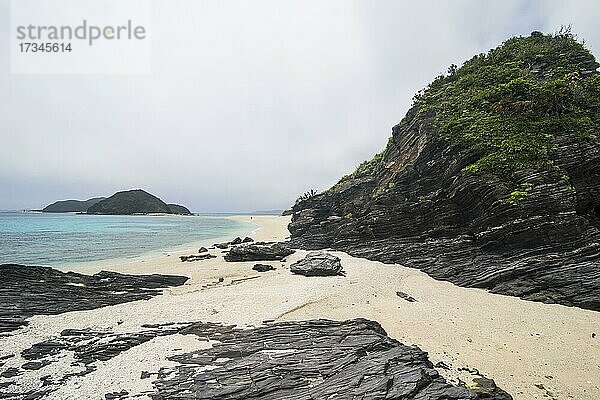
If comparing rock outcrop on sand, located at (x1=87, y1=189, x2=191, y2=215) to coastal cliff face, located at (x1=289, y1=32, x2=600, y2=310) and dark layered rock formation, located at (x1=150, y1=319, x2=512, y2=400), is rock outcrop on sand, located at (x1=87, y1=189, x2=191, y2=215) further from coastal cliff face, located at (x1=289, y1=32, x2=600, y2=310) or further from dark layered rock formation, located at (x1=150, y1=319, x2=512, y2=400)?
dark layered rock formation, located at (x1=150, y1=319, x2=512, y2=400)

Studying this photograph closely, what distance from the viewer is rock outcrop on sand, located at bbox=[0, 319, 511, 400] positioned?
28.5 ft

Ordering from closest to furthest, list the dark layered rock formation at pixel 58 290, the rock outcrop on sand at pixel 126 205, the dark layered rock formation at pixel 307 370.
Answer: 1. the dark layered rock formation at pixel 307 370
2. the dark layered rock formation at pixel 58 290
3. the rock outcrop on sand at pixel 126 205

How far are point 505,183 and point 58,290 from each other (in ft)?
90.6

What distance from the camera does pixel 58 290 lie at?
18156 mm

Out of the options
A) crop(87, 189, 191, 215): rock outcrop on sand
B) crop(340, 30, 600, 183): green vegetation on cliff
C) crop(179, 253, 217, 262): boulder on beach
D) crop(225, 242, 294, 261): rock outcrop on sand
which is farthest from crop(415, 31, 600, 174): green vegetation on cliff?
crop(87, 189, 191, 215): rock outcrop on sand

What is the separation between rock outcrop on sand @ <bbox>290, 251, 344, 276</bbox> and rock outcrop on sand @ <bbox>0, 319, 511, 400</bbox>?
10.7m

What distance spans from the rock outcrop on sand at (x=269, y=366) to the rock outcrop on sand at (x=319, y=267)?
10.7 meters

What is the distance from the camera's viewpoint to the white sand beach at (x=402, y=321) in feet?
33.8

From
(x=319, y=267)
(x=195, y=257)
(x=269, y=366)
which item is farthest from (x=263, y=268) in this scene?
(x=269, y=366)

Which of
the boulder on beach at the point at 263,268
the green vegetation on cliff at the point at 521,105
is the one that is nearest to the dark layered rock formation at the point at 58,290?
the boulder on beach at the point at 263,268

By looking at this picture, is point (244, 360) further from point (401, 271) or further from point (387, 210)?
point (387, 210)

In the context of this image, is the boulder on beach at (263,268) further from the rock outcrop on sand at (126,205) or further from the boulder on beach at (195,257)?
the rock outcrop on sand at (126,205)

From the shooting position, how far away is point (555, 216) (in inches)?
745

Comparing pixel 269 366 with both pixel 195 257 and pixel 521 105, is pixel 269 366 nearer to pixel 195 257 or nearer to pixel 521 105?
pixel 195 257
